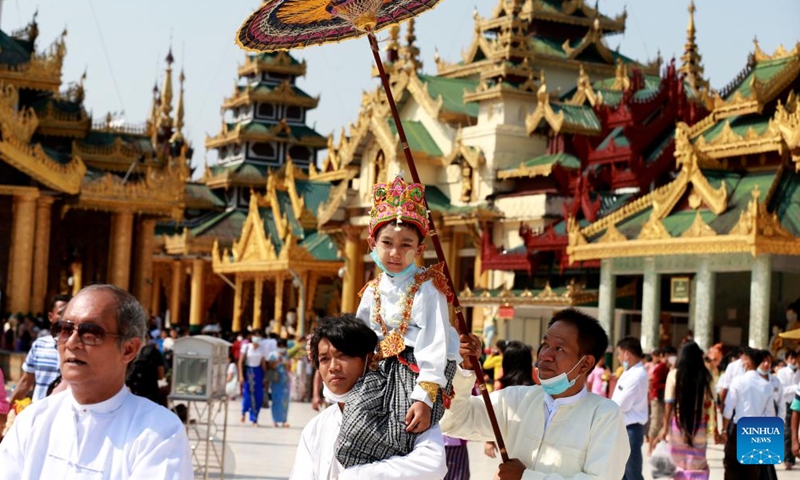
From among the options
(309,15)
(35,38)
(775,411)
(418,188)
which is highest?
(35,38)

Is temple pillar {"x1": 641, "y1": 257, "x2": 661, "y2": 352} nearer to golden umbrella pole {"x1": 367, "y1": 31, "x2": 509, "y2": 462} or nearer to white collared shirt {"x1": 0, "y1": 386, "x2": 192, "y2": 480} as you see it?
golden umbrella pole {"x1": 367, "y1": 31, "x2": 509, "y2": 462}

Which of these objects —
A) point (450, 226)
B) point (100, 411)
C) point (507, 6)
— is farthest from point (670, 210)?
point (100, 411)

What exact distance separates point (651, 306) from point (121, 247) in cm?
1829

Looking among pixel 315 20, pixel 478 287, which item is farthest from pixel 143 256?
pixel 315 20

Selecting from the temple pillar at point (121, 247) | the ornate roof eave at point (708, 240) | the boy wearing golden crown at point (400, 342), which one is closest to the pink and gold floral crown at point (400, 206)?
the boy wearing golden crown at point (400, 342)

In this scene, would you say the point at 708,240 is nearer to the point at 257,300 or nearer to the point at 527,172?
the point at 527,172

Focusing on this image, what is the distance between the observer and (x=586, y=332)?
16.9ft

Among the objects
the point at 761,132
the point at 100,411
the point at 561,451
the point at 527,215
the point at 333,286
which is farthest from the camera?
the point at 333,286

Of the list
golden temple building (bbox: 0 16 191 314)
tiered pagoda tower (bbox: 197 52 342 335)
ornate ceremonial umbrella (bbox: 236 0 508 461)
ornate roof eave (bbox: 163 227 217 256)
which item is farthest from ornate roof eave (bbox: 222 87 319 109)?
ornate ceremonial umbrella (bbox: 236 0 508 461)

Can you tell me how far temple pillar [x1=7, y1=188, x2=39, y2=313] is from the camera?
3375 cm

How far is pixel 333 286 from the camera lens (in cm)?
4644

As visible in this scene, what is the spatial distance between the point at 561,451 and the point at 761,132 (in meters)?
20.4

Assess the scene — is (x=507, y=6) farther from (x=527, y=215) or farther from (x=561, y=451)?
(x=561, y=451)

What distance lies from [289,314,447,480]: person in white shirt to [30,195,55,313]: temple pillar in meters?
30.6
